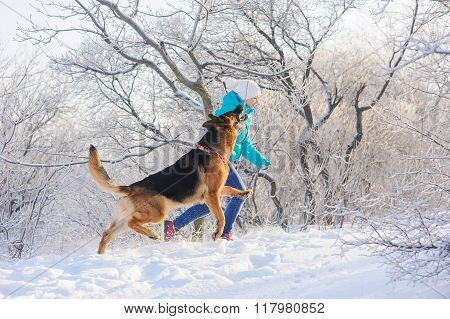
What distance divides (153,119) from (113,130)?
1.15 m

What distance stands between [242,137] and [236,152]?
0.65 feet

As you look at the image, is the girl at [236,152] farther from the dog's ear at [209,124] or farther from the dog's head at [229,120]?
the dog's ear at [209,124]

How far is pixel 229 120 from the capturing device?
18.7 feet

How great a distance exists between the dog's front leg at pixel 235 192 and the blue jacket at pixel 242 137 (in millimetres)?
363

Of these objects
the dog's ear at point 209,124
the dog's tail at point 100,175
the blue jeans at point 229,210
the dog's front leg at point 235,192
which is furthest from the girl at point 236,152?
the dog's tail at point 100,175

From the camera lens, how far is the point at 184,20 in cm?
1209

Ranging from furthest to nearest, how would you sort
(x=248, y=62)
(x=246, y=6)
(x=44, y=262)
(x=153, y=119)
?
(x=153, y=119), (x=248, y=62), (x=246, y=6), (x=44, y=262)

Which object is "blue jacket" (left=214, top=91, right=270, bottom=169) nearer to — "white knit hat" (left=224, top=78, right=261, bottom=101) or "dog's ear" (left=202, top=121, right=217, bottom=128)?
"white knit hat" (left=224, top=78, right=261, bottom=101)

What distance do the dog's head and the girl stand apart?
208 millimetres

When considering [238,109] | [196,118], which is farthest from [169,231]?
[196,118]

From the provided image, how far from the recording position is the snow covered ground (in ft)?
13.0

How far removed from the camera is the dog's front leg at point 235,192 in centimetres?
590

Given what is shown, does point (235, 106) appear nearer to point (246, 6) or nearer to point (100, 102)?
point (246, 6)
